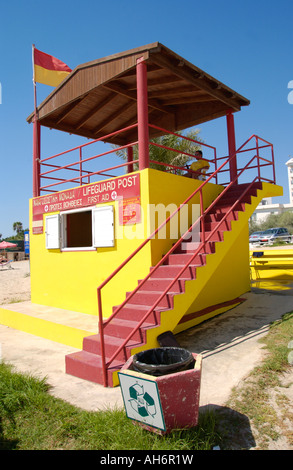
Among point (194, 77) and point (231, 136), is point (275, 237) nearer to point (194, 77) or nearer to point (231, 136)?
point (231, 136)

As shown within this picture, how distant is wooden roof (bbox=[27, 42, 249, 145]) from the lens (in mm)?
6988

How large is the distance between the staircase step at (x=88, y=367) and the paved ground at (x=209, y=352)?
0.33 ft

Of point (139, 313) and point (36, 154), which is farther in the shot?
point (36, 154)

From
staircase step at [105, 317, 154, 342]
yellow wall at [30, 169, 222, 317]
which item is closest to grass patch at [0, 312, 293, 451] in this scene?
staircase step at [105, 317, 154, 342]

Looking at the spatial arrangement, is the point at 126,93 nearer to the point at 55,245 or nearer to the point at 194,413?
the point at 55,245

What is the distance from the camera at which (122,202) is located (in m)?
6.84

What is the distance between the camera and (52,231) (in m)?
8.70

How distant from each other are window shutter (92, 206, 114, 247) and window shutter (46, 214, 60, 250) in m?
1.58

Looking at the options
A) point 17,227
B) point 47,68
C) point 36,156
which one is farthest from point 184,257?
point 17,227

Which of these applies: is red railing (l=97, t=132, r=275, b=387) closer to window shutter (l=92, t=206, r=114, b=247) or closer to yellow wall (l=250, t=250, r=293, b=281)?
window shutter (l=92, t=206, r=114, b=247)

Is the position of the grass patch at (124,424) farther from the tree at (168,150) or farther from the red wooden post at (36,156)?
the tree at (168,150)

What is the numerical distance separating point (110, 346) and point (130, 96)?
6254 mm
